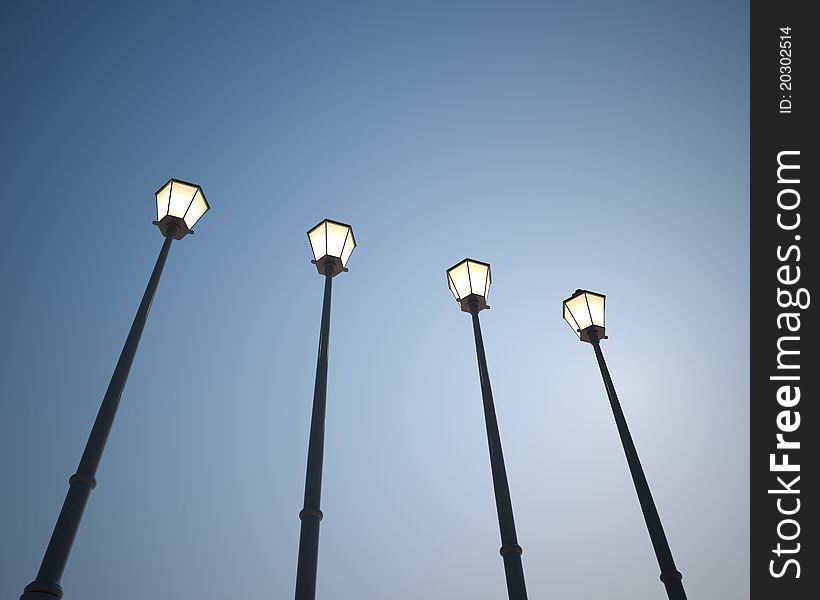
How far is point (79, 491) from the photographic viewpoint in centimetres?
644

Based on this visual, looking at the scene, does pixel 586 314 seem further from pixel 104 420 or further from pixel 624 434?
pixel 104 420

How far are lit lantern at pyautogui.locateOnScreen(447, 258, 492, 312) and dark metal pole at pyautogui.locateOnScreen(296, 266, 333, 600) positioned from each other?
3.20 metres

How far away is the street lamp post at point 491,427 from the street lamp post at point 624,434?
2051 millimetres

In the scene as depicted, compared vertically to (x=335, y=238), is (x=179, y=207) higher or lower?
higher

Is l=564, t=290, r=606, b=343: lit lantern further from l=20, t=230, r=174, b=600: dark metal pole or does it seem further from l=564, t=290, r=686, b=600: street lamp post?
l=20, t=230, r=174, b=600: dark metal pole

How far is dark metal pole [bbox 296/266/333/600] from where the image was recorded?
614 centimetres

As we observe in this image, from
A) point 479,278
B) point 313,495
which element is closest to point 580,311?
point 479,278

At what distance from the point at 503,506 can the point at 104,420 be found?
487 cm

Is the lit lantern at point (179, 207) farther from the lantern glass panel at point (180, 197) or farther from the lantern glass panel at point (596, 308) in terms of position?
the lantern glass panel at point (596, 308)

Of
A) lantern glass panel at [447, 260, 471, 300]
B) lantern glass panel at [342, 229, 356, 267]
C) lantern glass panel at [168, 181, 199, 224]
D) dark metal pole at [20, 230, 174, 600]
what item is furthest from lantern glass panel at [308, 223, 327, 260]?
dark metal pole at [20, 230, 174, 600]
